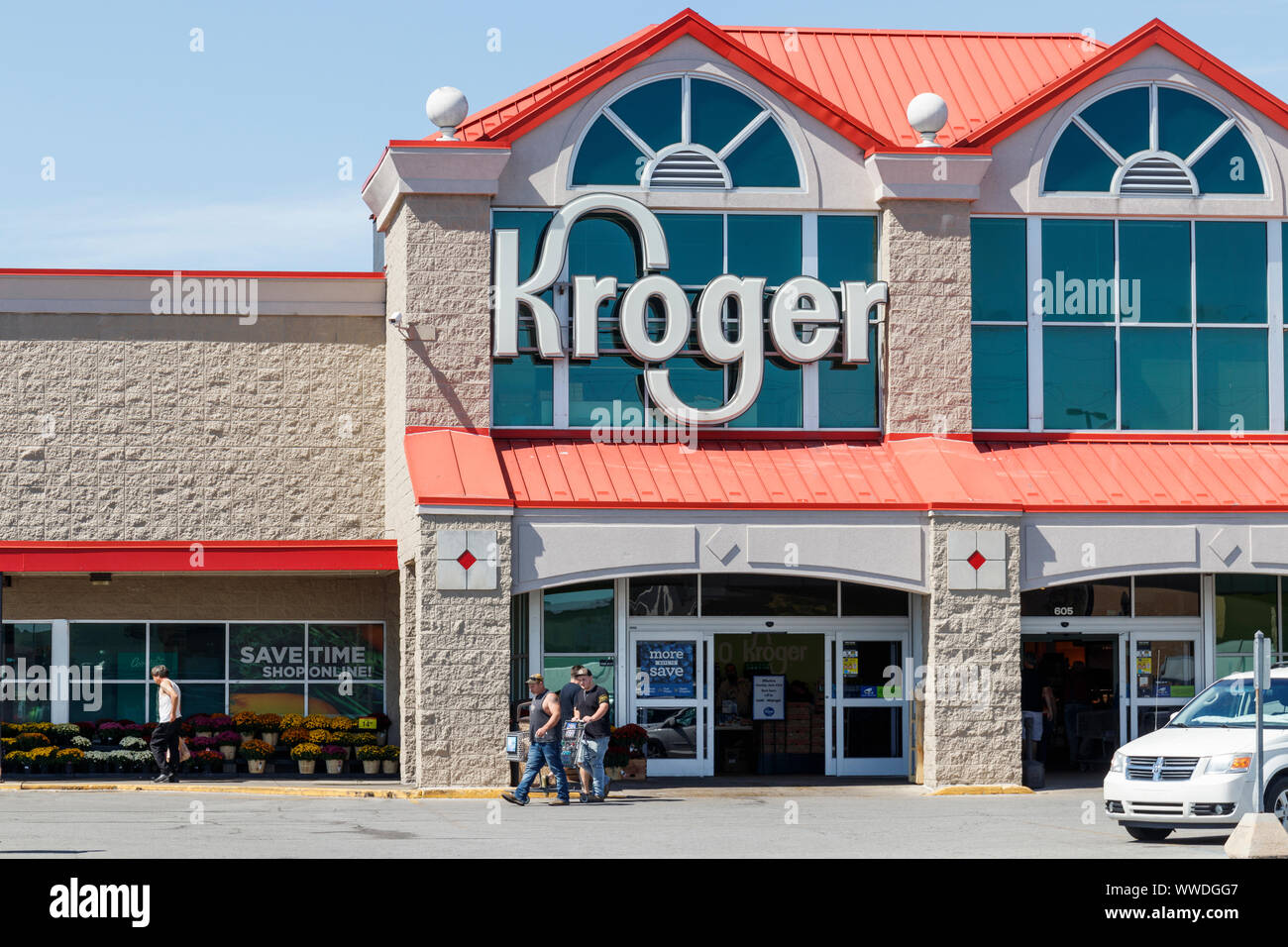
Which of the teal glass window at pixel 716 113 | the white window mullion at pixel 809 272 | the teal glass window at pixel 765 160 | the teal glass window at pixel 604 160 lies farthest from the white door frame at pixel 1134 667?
the teal glass window at pixel 604 160

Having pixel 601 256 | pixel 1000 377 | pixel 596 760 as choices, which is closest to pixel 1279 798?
pixel 596 760

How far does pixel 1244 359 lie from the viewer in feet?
86.4

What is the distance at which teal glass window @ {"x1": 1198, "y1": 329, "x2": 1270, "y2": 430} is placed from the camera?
1033 inches

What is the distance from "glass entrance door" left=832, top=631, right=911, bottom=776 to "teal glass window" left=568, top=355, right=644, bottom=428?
15.1 ft

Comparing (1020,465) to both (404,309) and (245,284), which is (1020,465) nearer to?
(404,309)

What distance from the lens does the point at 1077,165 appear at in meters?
26.1

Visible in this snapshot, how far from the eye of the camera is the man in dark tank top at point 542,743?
21156 mm

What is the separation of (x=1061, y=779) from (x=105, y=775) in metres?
14.3

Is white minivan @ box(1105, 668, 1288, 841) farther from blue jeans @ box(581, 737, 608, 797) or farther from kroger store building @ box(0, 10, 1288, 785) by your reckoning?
blue jeans @ box(581, 737, 608, 797)

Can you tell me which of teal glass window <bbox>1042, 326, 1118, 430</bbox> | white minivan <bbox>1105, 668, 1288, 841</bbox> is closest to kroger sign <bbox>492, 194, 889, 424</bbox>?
teal glass window <bbox>1042, 326, 1118, 430</bbox>

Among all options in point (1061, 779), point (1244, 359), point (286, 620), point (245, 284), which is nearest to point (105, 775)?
point (286, 620)

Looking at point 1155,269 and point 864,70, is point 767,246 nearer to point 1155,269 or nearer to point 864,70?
point 864,70

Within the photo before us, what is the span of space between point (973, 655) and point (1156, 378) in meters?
5.78

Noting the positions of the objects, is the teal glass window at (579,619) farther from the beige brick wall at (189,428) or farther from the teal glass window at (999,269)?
the teal glass window at (999,269)
